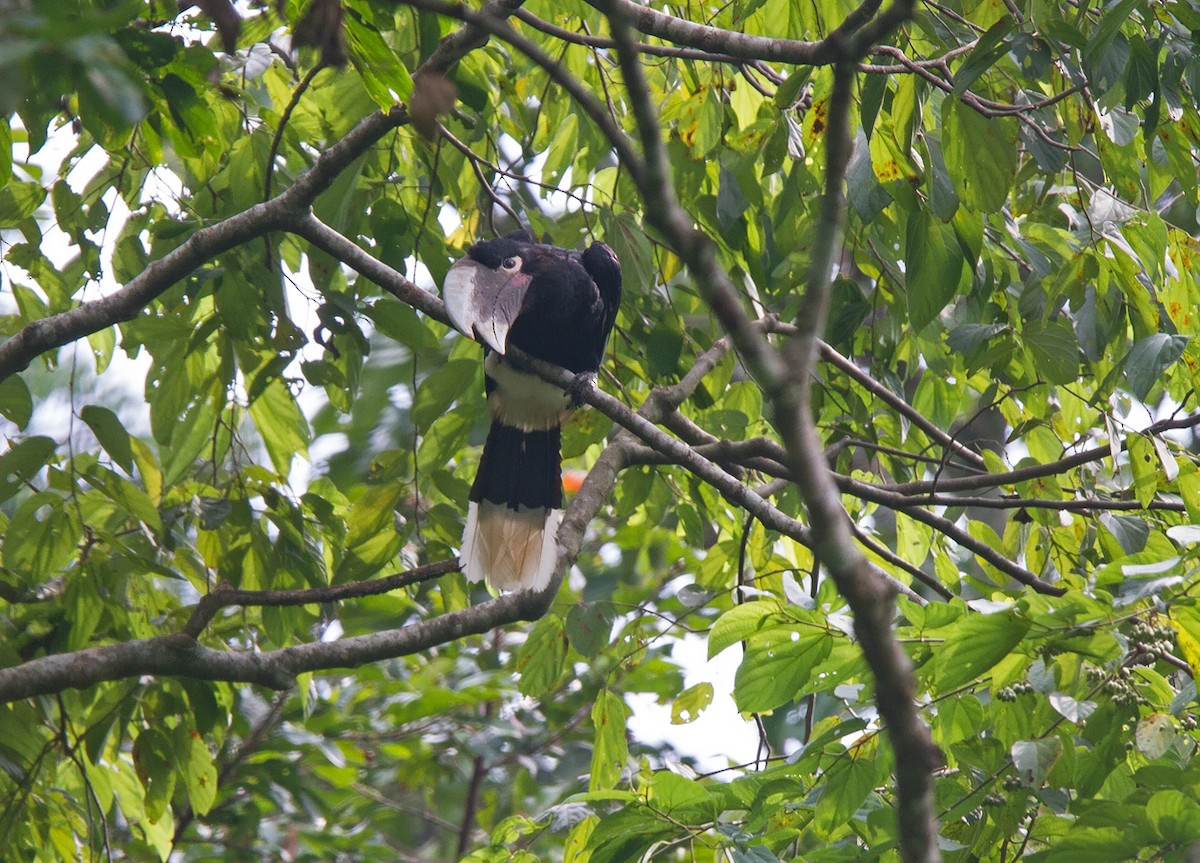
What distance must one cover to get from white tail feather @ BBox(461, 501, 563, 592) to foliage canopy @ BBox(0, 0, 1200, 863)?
142 millimetres

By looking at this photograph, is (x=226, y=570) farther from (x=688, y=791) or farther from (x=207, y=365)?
(x=688, y=791)

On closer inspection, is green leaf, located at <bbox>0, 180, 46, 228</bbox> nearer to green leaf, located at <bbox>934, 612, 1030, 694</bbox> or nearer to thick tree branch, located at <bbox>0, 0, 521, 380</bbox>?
thick tree branch, located at <bbox>0, 0, 521, 380</bbox>

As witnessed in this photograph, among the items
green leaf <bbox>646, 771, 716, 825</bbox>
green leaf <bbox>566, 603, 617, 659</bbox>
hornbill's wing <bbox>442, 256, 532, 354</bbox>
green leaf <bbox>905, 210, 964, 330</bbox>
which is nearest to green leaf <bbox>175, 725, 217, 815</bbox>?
green leaf <bbox>566, 603, 617, 659</bbox>

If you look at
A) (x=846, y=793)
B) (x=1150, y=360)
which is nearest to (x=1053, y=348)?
(x=1150, y=360)

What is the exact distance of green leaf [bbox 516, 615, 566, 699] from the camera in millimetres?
3078

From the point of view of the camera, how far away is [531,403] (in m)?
3.72

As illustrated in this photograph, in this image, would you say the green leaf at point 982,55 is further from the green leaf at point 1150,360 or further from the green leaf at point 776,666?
the green leaf at point 776,666

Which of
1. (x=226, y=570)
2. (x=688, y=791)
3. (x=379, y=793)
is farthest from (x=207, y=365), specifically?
(x=379, y=793)

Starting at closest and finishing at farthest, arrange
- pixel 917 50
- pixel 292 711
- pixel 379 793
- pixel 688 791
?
pixel 688 791 → pixel 917 50 → pixel 292 711 → pixel 379 793

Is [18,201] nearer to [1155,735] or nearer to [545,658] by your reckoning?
[545,658]

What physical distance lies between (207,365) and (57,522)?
662 mm

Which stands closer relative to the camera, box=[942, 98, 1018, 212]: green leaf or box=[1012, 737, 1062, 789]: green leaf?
box=[1012, 737, 1062, 789]: green leaf

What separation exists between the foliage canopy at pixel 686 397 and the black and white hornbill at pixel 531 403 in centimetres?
12

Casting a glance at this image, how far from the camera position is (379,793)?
246 inches
